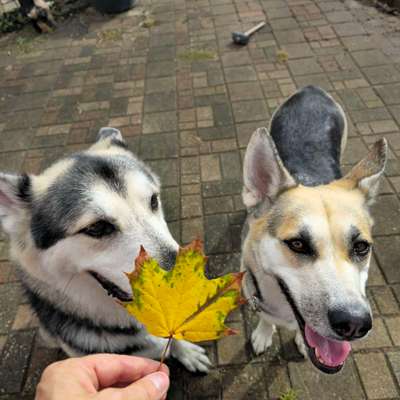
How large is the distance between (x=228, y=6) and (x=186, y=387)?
25.7ft

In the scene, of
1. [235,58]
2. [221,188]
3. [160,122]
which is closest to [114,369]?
[221,188]

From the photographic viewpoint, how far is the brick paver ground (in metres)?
2.99

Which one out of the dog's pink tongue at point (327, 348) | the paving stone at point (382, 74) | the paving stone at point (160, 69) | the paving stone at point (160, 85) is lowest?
the paving stone at point (382, 74)

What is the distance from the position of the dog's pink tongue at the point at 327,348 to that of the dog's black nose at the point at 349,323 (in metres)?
0.31

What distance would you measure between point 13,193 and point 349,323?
84.0 inches

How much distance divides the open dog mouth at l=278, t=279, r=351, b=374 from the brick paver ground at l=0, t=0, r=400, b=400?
85 centimetres

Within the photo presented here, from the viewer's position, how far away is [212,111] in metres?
5.52

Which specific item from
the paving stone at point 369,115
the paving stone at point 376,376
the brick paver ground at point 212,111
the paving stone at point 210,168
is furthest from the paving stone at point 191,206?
the paving stone at point 369,115

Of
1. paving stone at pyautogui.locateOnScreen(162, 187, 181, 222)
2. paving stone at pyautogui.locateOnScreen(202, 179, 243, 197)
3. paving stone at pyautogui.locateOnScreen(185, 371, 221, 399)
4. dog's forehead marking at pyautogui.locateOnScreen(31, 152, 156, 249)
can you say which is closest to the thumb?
dog's forehead marking at pyautogui.locateOnScreen(31, 152, 156, 249)

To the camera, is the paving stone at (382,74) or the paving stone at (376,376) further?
the paving stone at (382,74)

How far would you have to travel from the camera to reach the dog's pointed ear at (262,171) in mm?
2299

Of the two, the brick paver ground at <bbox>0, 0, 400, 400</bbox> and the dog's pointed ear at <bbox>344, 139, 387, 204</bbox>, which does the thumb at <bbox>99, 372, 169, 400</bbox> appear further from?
the dog's pointed ear at <bbox>344, 139, 387, 204</bbox>

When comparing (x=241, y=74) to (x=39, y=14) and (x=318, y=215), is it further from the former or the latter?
(x=39, y=14)

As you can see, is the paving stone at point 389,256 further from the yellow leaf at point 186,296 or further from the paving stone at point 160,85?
the paving stone at point 160,85
